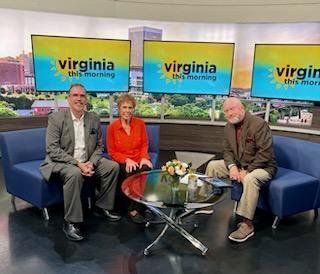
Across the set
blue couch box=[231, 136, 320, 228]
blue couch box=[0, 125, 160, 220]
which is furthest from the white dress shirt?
blue couch box=[231, 136, 320, 228]

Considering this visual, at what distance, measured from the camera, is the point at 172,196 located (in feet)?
8.94

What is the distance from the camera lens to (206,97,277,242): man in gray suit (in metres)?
3.07

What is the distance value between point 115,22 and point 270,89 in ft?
8.65

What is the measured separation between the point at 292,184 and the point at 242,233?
2.10 feet

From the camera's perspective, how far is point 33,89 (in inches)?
208

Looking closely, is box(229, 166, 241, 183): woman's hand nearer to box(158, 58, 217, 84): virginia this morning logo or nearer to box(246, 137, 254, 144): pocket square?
box(246, 137, 254, 144): pocket square

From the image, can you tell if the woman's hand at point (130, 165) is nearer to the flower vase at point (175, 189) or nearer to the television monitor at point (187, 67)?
the flower vase at point (175, 189)

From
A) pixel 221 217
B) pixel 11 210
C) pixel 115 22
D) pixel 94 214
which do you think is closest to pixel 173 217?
pixel 221 217

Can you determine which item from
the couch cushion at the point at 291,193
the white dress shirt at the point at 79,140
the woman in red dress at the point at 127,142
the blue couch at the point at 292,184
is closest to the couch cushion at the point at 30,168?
the white dress shirt at the point at 79,140

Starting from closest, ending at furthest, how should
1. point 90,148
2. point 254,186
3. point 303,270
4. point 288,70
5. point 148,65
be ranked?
point 303,270, point 254,186, point 90,148, point 288,70, point 148,65

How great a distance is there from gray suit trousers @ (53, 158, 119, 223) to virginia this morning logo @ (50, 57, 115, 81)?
6.90ft

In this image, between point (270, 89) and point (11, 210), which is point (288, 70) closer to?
point (270, 89)

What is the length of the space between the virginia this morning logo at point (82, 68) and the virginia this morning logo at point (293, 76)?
2.43 metres

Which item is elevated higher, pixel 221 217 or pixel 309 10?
pixel 309 10
